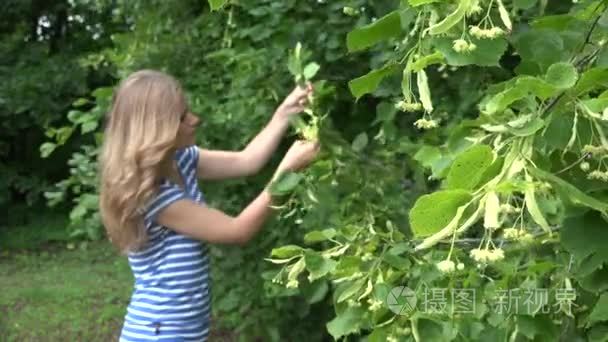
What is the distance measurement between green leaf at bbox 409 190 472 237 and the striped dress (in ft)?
5.14

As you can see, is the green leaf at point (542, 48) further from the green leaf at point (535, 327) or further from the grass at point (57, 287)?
the grass at point (57, 287)

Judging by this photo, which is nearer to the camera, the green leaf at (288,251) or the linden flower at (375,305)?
the linden flower at (375,305)

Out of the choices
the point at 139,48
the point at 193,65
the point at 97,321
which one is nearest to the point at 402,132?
the point at 193,65

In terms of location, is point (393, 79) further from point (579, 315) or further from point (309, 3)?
point (309, 3)

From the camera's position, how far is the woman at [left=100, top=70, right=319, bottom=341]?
2363 mm

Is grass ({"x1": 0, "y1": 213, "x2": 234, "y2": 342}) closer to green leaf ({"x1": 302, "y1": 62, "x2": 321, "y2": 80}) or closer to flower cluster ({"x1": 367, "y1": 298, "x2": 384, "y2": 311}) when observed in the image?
green leaf ({"x1": 302, "y1": 62, "x2": 321, "y2": 80})

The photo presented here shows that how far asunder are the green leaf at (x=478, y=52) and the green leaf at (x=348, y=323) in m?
0.66

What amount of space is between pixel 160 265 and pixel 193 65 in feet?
4.17

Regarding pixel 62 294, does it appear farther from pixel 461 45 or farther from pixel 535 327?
pixel 461 45

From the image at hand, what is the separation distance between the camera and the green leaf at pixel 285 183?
215 centimetres

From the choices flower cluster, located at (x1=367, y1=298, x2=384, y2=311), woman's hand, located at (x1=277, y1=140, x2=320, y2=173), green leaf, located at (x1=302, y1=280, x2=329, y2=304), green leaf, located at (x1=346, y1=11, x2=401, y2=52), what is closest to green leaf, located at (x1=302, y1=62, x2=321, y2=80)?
woman's hand, located at (x1=277, y1=140, x2=320, y2=173)

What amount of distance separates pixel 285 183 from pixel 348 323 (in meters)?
0.58

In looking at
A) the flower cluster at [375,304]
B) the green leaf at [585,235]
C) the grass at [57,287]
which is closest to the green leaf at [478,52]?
the green leaf at [585,235]

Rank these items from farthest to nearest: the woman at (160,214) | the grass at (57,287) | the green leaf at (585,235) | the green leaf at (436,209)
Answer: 1. the grass at (57,287)
2. the woman at (160,214)
3. the green leaf at (585,235)
4. the green leaf at (436,209)
